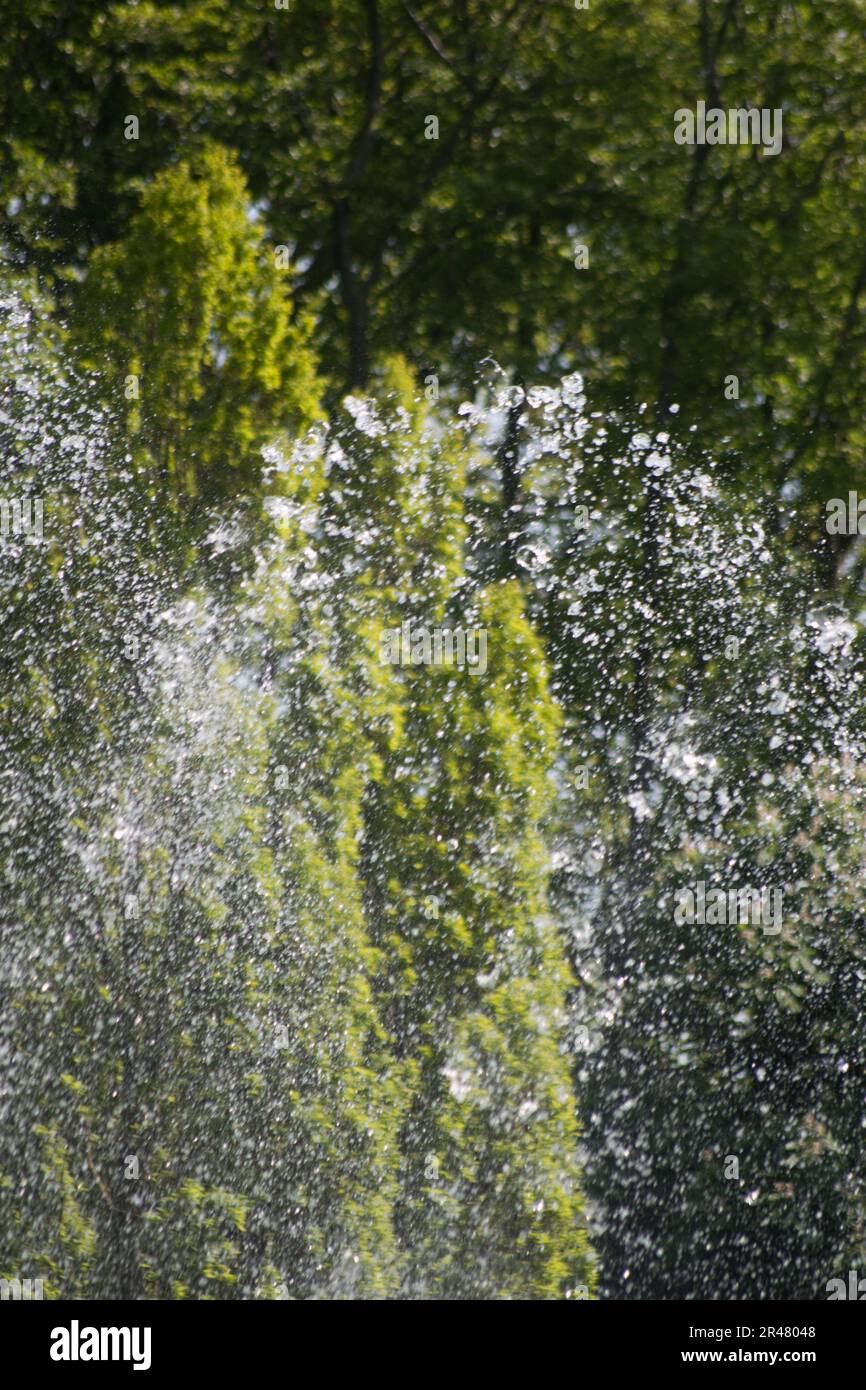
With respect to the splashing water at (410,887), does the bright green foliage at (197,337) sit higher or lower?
higher

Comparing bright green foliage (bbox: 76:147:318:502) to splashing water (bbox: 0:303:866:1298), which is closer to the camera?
splashing water (bbox: 0:303:866:1298)

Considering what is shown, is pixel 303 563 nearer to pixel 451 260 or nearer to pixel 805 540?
pixel 451 260

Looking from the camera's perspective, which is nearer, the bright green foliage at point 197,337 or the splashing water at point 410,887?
the splashing water at point 410,887

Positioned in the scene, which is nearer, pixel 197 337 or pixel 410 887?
pixel 410 887

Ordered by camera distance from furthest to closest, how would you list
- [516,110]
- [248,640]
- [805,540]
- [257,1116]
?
[516,110], [805,540], [248,640], [257,1116]

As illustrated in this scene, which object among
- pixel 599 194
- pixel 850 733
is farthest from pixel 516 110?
pixel 850 733

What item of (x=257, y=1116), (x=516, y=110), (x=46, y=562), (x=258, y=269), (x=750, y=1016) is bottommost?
(x=257, y=1116)

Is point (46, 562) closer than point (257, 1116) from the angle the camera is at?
No

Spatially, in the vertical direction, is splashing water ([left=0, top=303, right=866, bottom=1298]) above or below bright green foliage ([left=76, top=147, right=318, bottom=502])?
below

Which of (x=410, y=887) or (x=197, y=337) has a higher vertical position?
(x=197, y=337)

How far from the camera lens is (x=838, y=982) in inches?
205

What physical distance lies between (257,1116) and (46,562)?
311 cm

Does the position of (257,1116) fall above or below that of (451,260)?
below
